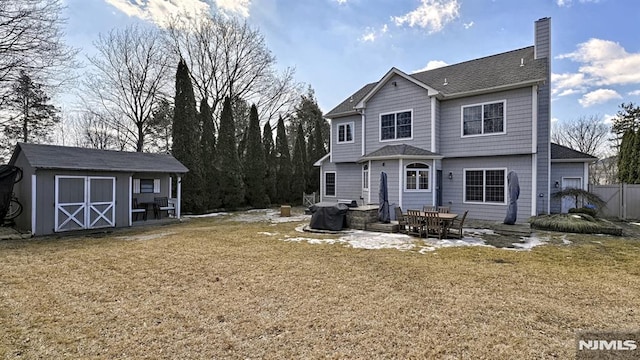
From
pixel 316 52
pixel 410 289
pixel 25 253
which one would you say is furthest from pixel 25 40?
pixel 410 289

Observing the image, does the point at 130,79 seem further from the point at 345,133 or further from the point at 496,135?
the point at 496,135

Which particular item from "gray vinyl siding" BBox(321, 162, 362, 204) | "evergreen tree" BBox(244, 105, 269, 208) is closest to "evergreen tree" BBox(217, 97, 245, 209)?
"evergreen tree" BBox(244, 105, 269, 208)

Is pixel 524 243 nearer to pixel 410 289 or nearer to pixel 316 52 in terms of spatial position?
pixel 410 289

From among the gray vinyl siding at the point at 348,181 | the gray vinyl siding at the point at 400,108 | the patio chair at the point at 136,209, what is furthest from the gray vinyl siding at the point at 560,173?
the patio chair at the point at 136,209

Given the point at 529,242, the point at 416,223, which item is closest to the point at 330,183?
the point at 416,223

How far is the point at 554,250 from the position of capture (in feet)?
23.6

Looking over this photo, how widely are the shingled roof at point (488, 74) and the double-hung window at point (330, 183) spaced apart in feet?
13.3

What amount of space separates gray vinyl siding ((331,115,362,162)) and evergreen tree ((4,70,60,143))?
15.1 m

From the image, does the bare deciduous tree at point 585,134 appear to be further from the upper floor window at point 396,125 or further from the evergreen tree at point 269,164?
the evergreen tree at point 269,164

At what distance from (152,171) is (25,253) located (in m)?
5.65

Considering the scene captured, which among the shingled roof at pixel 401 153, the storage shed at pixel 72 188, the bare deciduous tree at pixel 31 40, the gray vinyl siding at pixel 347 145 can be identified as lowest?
the storage shed at pixel 72 188

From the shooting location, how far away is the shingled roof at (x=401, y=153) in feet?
39.9

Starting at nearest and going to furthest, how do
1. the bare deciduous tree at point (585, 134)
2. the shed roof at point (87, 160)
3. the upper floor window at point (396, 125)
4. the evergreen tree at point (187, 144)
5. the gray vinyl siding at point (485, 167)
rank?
the shed roof at point (87, 160) < the gray vinyl siding at point (485, 167) < the upper floor window at point (396, 125) < the evergreen tree at point (187, 144) < the bare deciduous tree at point (585, 134)

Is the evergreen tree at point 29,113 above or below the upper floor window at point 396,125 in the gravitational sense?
above
